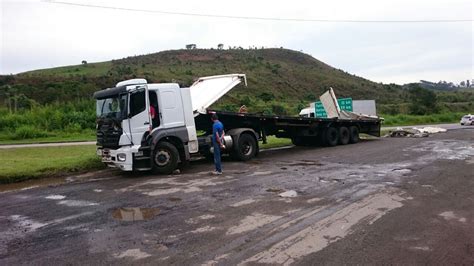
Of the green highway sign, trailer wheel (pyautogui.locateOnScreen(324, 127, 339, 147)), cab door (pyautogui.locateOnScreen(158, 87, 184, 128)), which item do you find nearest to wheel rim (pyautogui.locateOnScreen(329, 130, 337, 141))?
trailer wheel (pyautogui.locateOnScreen(324, 127, 339, 147))

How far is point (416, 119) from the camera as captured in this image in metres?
54.2

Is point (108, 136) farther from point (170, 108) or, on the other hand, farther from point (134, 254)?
point (134, 254)

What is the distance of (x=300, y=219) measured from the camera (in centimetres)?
727

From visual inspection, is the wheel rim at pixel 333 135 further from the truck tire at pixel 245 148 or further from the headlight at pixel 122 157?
the headlight at pixel 122 157

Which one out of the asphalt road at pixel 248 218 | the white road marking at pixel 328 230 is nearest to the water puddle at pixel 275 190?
the asphalt road at pixel 248 218

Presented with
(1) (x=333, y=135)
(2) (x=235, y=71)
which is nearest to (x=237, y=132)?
(1) (x=333, y=135)

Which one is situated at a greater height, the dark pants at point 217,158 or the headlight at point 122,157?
the headlight at point 122,157

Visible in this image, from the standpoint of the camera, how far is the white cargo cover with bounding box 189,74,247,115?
15.4 m

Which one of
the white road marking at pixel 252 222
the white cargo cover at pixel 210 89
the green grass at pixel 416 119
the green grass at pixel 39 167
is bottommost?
the green grass at pixel 416 119

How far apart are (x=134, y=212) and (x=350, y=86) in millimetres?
76084

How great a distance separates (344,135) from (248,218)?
15.4 metres

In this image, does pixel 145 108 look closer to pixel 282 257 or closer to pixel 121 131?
pixel 121 131

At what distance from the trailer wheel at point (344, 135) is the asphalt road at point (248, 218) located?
28.3ft

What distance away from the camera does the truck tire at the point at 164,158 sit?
12.7 metres
